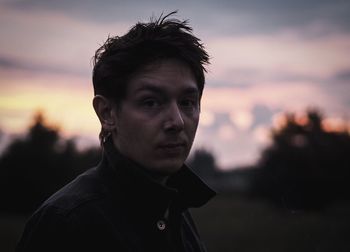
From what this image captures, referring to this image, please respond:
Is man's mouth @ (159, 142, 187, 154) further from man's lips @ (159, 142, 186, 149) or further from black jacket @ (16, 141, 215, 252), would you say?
black jacket @ (16, 141, 215, 252)

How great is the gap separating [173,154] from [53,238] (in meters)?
0.96

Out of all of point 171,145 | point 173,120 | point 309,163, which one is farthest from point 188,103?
point 309,163

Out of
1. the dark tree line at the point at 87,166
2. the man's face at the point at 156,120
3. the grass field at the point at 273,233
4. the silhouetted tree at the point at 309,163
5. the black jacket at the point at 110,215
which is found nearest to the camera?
the black jacket at the point at 110,215

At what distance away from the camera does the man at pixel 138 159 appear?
2.46 m

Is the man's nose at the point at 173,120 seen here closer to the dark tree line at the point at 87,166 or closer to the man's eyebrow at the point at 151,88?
the man's eyebrow at the point at 151,88

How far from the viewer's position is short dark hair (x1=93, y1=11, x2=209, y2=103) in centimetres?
305

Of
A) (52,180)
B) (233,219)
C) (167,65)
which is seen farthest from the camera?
(52,180)

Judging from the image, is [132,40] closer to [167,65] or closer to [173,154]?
[167,65]

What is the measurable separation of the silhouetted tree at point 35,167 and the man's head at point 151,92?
96.2ft

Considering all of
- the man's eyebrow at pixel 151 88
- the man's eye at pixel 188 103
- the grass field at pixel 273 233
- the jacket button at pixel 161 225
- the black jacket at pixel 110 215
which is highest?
the man's eyebrow at pixel 151 88

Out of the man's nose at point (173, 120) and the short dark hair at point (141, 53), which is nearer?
the man's nose at point (173, 120)

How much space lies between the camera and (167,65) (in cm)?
304

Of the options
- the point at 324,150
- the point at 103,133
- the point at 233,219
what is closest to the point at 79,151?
the point at 233,219

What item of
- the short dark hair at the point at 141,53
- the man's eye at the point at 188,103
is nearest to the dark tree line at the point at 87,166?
the short dark hair at the point at 141,53
